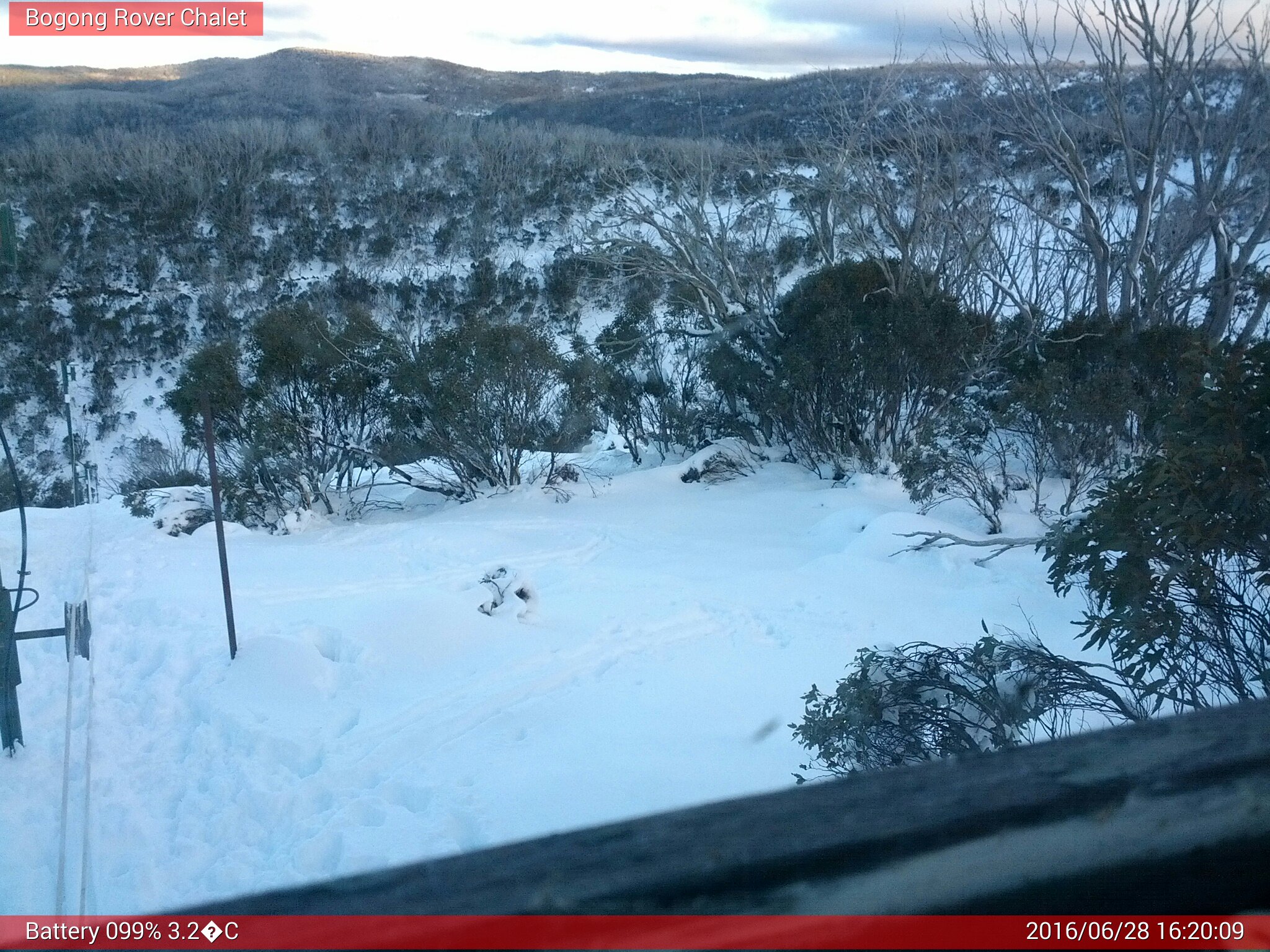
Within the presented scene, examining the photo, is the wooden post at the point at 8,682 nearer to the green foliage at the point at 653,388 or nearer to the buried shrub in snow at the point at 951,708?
the buried shrub in snow at the point at 951,708

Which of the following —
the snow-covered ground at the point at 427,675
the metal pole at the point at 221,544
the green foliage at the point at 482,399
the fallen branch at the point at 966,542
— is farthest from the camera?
the green foliage at the point at 482,399

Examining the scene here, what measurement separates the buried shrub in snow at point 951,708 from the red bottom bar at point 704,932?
2.80 m

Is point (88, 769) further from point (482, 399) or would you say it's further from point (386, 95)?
point (386, 95)

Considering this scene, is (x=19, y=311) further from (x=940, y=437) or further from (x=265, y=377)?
(x=940, y=437)

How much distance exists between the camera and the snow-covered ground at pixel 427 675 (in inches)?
166

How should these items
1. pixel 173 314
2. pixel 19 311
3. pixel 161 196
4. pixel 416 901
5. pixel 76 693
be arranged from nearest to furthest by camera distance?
pixel 416 901 → pixel 76 693 → pixel 19 311 → pixel 173 314 → pixel 161 196

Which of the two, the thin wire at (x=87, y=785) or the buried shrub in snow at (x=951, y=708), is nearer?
the thin wire at (x=87, y=785)

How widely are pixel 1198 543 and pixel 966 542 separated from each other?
464 cm

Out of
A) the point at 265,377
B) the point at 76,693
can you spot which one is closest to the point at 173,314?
the point at 265,377

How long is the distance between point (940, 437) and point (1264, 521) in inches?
321

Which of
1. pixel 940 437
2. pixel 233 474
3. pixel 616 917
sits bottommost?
pixel 233 474

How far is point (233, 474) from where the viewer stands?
11516 mm

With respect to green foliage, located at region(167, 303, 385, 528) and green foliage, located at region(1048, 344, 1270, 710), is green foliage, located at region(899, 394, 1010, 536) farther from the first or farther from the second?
green foliage, located at region(167, 303, 385, 528)

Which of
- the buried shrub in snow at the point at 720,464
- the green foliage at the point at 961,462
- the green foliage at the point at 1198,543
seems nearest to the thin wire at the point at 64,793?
the green foliage at the point at 1198,543
